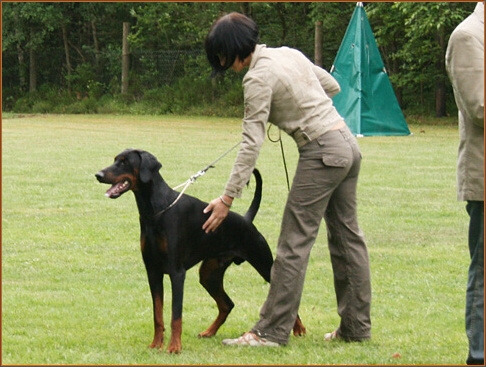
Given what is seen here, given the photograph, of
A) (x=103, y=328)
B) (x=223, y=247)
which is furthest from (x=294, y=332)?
(x=103, y=328)

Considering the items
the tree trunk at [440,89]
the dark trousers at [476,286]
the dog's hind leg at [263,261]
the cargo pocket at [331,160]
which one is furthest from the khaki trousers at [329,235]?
the tree trunk at [440,89]

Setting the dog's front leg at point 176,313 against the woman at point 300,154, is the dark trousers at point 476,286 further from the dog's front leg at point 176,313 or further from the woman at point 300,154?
the dog's front leg at point 176,313

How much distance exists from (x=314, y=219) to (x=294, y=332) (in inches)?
32.3

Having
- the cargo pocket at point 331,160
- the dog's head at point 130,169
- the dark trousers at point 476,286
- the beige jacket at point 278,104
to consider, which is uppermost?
the beige jacket at point 278,104

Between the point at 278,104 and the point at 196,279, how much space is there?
2.74 metres

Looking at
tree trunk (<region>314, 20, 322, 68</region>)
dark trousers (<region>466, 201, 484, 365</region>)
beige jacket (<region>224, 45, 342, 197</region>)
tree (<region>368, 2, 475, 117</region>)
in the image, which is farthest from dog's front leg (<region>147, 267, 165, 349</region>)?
tree trunk (<region>314, 20, 322, 68</region>)

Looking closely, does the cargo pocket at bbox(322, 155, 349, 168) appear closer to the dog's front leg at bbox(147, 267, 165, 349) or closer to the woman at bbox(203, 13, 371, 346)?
the woman at bbox(203, 13, 371, 346)

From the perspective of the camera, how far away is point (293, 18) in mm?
34188

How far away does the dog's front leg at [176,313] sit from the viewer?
18.2ft

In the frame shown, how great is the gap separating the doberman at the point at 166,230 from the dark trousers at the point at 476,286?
4.70 ft

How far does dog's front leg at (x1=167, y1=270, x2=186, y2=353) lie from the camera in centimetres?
555

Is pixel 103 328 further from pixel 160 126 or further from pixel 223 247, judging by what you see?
pixel 160 126

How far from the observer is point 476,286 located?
5012mm

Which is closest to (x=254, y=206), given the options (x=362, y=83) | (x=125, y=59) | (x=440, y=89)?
(x=362, y=83)
